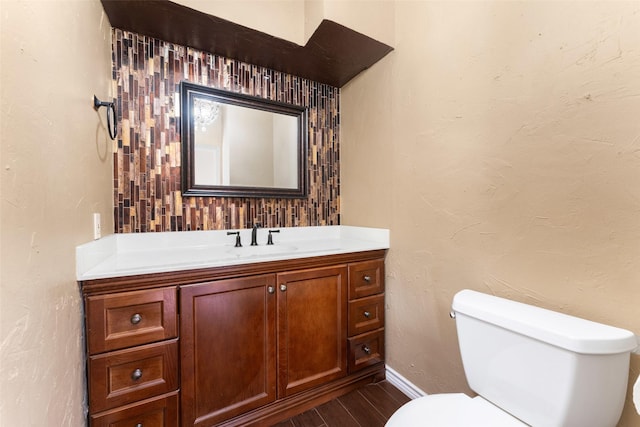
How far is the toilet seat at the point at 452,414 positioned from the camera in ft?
2.76

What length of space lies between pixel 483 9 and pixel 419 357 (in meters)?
1.78

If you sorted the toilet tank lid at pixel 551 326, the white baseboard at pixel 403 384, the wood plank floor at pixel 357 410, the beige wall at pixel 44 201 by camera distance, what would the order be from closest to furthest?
the beige wall at pixel 44 201
the toilet tank lid at pixel 551 326
the wood plank floor at pixel 357 410
the white baseboard at pixel 403 384

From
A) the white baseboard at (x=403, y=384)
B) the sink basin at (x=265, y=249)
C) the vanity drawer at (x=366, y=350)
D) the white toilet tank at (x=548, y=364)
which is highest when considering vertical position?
the sink basin at (x=265, y=249)

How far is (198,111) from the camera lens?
1678mm

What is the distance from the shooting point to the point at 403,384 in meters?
1.65

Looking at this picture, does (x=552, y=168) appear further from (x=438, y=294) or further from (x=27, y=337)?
(x=27, y=337)

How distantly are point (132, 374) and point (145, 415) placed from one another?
0.19 m

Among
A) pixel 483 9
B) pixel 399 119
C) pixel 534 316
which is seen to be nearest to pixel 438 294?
pixel 534 316

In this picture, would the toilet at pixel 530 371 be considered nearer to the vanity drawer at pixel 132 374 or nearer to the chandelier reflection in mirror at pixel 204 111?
the vanity drawer at pixel 132 374

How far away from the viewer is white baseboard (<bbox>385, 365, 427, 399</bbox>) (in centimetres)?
156

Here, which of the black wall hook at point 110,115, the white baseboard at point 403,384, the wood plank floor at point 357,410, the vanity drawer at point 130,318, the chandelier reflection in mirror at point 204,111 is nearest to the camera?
the vanity drawer at point 130,318

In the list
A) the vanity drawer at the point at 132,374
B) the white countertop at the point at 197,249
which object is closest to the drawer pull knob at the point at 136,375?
the vanity drawer at the point at 132,374

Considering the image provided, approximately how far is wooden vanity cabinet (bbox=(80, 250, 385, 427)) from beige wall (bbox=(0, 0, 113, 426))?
11cm

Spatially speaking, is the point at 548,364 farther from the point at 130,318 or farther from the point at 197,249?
the point at 197,249
